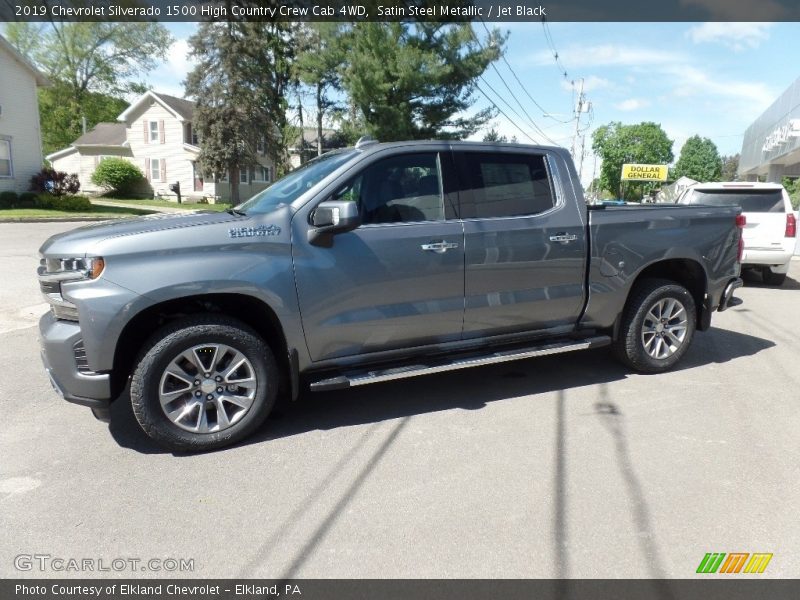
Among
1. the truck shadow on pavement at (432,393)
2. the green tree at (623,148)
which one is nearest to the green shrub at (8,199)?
the truck shadow on pavement at (432,393)

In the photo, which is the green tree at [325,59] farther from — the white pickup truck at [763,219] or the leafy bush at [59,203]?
the white pickup truck at [763,219]

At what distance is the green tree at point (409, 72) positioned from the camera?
23.0 m

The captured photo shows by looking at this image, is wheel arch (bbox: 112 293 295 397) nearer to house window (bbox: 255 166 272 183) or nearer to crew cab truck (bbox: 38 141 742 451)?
crew cab truck (bbox: 38 141 742 451)

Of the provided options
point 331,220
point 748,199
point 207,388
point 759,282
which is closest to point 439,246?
point 331,220

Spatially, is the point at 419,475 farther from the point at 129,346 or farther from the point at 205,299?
the point at 129,346

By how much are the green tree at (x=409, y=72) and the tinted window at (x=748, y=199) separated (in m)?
15.1

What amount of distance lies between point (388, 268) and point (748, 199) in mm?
9007

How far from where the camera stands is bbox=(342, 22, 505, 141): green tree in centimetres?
2300

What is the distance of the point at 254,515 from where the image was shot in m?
3.02

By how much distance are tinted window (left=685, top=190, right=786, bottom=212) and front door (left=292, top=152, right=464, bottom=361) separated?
25.6 feet

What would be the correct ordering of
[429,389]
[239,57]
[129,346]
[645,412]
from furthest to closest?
[239,57] < [429,389] < [645,412] < [129,346]
